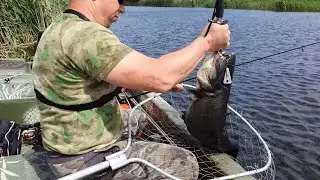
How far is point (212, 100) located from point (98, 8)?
164 centimetres

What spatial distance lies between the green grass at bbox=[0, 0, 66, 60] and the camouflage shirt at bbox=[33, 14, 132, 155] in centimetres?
618

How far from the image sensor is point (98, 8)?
8.60 ft

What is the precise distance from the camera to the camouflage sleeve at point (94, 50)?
7.75 feet

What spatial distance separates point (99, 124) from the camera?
2.75 meters

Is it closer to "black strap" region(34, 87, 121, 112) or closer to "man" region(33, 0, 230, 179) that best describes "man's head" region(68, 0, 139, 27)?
"man" region(33, 0, 230, 179)

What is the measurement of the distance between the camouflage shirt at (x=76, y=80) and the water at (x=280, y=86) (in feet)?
13.2

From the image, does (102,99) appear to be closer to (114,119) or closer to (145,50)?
(114,119)

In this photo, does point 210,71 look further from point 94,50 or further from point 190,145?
point 94,50

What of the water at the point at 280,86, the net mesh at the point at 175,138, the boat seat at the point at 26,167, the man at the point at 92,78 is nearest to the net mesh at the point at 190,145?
the net mesh at the point at 175,138

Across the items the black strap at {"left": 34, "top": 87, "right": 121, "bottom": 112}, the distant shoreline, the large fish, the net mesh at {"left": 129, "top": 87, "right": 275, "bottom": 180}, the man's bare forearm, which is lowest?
the distant shoreline

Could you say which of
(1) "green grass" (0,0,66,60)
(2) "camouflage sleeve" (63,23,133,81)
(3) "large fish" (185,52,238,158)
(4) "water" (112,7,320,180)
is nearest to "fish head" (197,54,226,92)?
(3) "large fish" (185,52,238,158)

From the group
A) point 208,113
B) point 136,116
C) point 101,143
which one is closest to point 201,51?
point 101,143

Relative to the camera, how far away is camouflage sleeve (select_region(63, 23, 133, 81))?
7.75 feet

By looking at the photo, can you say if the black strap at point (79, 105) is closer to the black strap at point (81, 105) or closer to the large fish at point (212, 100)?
the black strap at point (81, 105)
